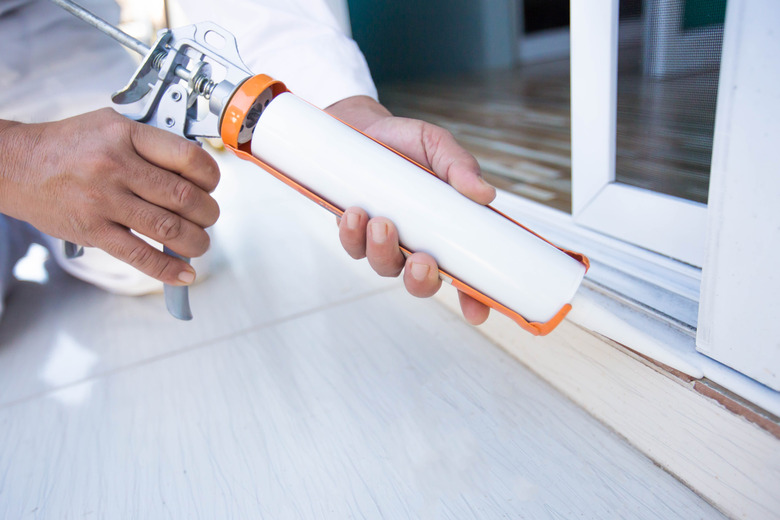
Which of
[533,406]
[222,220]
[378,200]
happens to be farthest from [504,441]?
[222,220]

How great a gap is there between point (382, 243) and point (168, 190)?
0.21 metres

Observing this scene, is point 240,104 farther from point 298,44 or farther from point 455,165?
point 298,44

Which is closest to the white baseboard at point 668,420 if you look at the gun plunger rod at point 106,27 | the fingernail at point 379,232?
the fingernail at point 379,232

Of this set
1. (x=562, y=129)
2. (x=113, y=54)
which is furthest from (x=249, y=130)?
(x=562, y=129)

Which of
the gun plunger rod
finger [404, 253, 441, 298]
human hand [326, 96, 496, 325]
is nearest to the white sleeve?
human hand [326, 96, 496, 325]

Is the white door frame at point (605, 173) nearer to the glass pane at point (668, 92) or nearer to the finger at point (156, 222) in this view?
the glass pane at point (668, 92)

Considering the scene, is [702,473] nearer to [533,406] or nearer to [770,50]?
[533,406]

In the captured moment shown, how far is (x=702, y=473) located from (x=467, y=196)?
296 mm

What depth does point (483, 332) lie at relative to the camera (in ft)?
2.32

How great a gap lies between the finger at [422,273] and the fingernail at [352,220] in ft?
0.17

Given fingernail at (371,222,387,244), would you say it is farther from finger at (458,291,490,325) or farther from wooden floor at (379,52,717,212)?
wooden floor at (379,52,717,212)

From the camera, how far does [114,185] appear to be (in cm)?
51

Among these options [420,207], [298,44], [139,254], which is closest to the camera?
[420,207]

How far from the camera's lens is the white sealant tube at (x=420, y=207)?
41 cm
